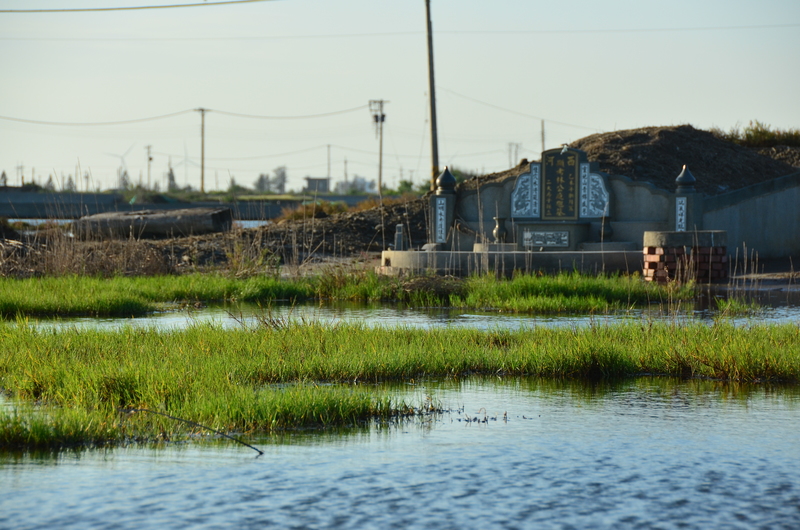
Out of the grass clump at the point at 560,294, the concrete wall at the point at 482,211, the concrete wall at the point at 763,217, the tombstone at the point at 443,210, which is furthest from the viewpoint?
the concrete wall at the point at 482,211

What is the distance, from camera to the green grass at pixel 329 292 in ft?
45.3

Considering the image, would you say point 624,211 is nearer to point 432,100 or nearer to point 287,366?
point 432,100

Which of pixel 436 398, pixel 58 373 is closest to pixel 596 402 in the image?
pixel 436 398

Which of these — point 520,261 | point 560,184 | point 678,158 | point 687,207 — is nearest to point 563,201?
point 560,184

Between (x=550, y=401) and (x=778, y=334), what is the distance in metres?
3.42

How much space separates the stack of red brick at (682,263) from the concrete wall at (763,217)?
4396 mm

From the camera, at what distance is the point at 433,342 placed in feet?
30.4

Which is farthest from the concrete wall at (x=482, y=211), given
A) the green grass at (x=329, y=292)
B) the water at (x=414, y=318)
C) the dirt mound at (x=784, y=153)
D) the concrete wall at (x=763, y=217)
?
the dirt mound at (x=784, y=153)

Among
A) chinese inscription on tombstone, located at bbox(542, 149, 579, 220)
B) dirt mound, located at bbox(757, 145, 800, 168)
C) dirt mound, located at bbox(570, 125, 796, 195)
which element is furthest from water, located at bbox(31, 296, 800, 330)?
dirt mound, located at bbox(757, 145, 800, 168)

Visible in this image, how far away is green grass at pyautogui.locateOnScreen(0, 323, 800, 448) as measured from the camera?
20.0 feet

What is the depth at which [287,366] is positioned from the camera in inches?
309

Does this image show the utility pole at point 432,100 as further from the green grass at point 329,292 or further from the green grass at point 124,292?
the green grass at point 124,292

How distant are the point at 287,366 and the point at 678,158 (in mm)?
26190

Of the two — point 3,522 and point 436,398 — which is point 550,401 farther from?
point 3,522
